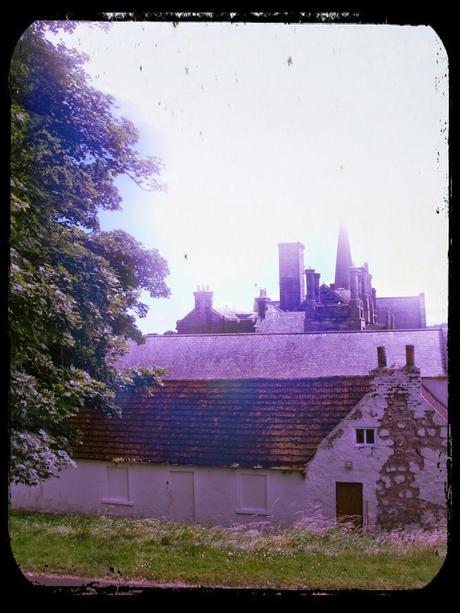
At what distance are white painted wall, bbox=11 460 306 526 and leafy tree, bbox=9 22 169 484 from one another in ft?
0.70

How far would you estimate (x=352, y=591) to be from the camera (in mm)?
1719

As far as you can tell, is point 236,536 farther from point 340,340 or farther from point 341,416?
point 340,340

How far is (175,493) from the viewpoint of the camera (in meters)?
3.28

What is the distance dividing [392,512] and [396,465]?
1.16ft

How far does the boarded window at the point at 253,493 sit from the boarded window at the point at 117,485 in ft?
2.54

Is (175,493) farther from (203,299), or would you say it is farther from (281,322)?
(281,322)

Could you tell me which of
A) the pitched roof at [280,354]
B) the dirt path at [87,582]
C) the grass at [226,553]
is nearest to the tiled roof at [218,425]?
the grass at [226,553]

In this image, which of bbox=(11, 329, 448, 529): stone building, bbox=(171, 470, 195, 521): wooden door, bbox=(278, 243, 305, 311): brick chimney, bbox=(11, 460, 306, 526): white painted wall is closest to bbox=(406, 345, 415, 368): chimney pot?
bbox=(11, 329, 448, 529): stone building

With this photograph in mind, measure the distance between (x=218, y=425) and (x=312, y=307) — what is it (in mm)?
1624

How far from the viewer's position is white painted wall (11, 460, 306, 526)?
10.2 feet

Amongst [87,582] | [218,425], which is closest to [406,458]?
[218,425]

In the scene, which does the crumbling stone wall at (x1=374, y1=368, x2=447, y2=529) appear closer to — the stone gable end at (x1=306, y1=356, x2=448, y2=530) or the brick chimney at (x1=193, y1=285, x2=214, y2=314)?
the stone gable end at (x1=306, y1=356, x2=448, y2=530)

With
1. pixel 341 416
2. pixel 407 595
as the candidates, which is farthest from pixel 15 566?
pixel 341 416

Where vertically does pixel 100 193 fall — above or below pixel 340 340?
above
